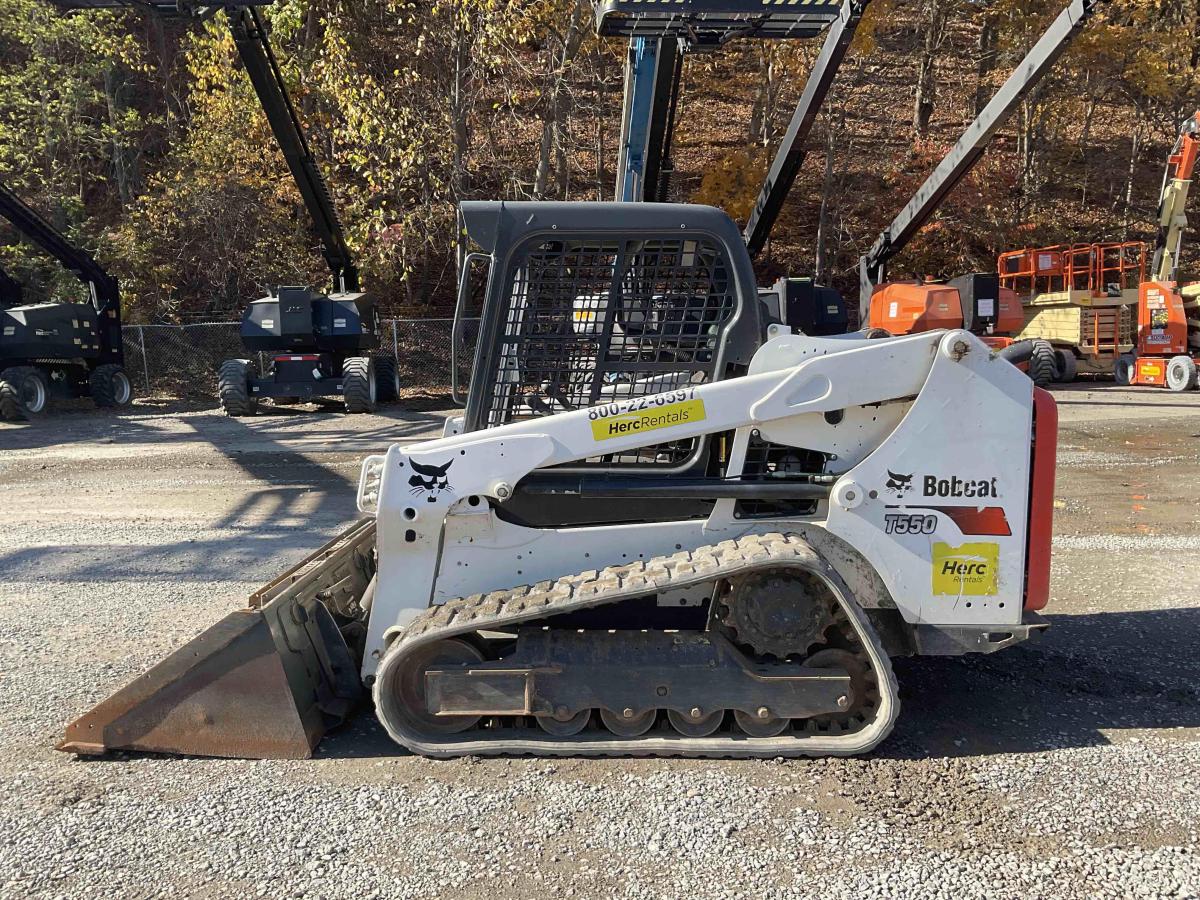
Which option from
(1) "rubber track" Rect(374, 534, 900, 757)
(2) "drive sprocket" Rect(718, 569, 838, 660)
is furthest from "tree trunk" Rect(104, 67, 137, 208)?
(2) "drive sprocket" Rect(718, 569, 838, 660)

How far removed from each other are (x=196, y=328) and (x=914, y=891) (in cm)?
1911

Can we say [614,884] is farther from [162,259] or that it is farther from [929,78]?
[929,78]

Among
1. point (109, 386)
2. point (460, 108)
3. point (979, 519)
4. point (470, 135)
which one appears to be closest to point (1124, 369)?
point (460, 108)

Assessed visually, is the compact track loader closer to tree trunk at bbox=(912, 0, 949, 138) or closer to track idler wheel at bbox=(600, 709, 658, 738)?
track idler wheel at bbox=(600, 709, 658, 738)

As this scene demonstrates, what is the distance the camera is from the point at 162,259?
72.1ft

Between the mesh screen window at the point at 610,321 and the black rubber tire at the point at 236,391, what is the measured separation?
1244 centimetres

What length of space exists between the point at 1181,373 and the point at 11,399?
65.5ft

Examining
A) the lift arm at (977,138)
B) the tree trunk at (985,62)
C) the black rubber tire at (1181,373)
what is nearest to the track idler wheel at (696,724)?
the lift arm at (977,138)

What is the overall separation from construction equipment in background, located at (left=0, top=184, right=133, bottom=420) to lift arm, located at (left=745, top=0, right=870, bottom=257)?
11.9 m

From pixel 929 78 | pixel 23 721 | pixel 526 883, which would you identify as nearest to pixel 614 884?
pixel 526 883

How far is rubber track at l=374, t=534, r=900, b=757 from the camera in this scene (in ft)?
11.8

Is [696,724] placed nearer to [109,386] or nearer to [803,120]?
[803,120]

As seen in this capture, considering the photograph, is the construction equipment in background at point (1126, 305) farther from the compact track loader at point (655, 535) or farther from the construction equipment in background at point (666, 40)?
the compact track loader at point (655, 535)

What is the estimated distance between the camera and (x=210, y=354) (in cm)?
1944
